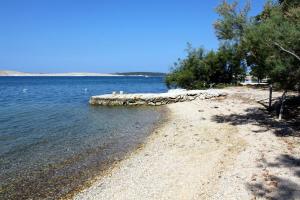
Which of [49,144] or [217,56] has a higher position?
[217,56]

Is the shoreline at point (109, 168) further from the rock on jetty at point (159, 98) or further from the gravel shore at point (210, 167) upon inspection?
the rock on jetty at point (159, 98)

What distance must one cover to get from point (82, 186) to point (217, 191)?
13.2ft

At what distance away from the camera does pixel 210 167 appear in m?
11.0

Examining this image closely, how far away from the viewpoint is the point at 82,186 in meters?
10.4

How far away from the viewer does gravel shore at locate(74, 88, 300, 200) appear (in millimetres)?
9016

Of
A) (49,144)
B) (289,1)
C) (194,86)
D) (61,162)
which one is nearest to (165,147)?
(61,162)

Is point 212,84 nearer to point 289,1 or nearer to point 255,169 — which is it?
point 289,1

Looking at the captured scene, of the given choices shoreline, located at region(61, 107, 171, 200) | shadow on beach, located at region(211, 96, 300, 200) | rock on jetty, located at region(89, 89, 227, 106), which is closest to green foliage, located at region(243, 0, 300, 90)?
shadow on beach, located at region(211, 96, 300, 200)

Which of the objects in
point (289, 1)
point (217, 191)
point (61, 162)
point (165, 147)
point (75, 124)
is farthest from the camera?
point (75, 124)

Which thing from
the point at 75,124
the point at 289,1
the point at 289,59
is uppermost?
the point at 289,1

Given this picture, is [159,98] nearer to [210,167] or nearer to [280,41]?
[280,41]

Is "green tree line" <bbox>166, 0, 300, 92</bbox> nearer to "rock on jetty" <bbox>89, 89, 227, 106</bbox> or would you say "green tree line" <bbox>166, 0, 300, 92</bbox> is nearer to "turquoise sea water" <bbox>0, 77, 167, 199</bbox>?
"turquoise sea water" <bbox>0, 77, 167, 199</bbox>

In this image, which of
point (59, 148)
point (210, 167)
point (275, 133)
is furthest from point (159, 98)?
point (210, 167)

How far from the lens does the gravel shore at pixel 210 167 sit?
902 centimetres
